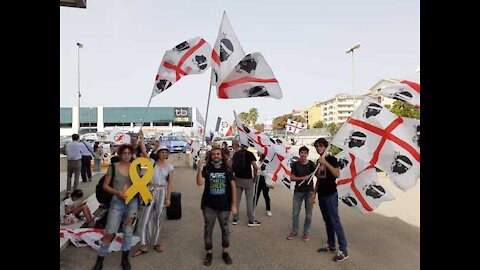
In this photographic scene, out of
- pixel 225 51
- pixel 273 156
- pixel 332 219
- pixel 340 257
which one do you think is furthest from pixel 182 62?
pixel 340 257

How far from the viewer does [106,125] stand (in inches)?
3408

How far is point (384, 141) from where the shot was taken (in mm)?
4160

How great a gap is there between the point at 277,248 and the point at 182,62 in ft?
12.6

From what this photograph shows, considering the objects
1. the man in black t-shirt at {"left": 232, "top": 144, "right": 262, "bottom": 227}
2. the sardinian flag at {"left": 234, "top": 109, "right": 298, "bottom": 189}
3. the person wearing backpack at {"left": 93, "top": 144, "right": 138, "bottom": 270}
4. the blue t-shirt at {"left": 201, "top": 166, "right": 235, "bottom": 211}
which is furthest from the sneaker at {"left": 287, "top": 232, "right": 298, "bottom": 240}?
the person wearing backpack at {"left": 93, "top": 144, "right": 138, "bottom": 270}

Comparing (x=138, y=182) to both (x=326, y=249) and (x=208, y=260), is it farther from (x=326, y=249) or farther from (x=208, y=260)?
(x=326, y=249)

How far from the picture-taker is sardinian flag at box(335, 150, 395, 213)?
497 centimetres

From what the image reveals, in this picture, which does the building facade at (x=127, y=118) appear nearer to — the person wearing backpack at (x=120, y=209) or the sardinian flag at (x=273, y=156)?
the sardinian flag at (x=273, y=156)

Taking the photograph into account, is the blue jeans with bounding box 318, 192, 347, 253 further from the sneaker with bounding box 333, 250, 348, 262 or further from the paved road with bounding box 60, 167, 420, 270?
the paved road with bounding box 60, 167, 420, 270

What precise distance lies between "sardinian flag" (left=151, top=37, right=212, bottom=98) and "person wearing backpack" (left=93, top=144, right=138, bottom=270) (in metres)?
2.20

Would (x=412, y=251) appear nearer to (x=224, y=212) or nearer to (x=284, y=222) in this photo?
(x=284, y=222)

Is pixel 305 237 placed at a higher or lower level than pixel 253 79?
lower
